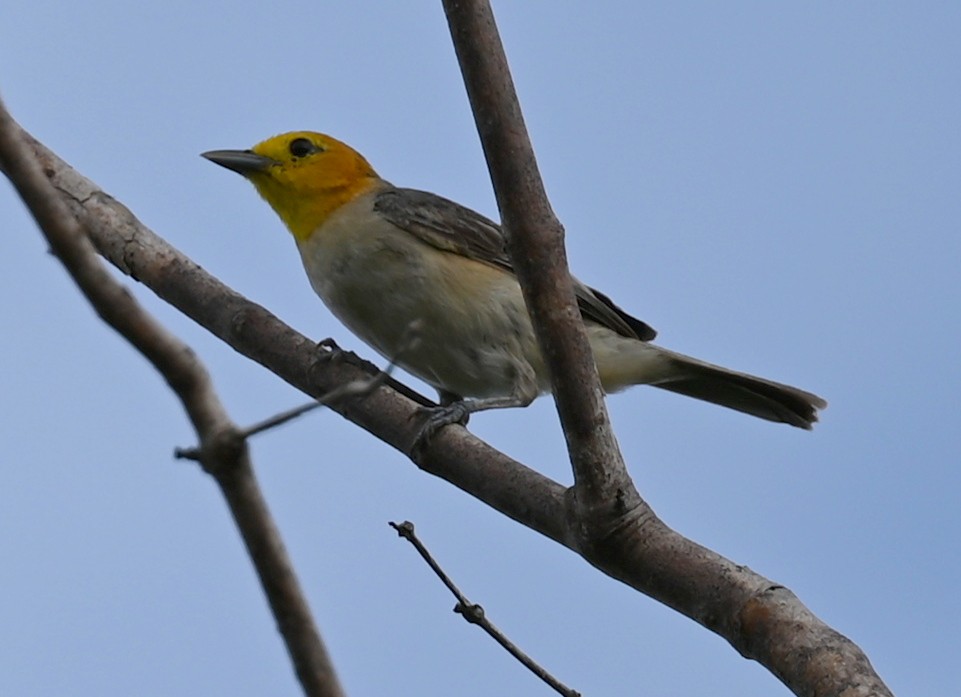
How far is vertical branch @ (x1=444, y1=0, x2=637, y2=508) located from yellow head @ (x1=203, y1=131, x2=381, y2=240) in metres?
3.89

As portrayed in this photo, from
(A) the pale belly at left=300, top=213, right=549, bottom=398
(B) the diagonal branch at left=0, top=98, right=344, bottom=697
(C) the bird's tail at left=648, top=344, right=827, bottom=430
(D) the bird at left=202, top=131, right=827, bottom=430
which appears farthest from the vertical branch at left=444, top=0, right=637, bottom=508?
(C) the bird's tail at left=648, top=344, right=827, bottom=430

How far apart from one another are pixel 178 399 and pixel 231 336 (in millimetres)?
3800

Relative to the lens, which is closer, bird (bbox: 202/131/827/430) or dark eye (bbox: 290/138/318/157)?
bird (bbox: 202/131/827/430)

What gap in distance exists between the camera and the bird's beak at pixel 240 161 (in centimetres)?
834

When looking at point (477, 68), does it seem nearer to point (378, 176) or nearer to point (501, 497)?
point (501, 497)

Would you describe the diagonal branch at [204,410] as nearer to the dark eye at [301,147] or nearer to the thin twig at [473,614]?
the thin twig at [473,614]

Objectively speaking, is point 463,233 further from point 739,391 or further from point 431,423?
point 431,423

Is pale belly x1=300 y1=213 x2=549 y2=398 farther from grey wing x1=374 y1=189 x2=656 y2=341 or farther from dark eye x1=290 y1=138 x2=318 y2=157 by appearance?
dark eye x1=290 y1=138 x2=318 y2=157

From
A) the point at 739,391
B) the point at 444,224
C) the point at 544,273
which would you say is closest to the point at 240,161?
the point at 444,224

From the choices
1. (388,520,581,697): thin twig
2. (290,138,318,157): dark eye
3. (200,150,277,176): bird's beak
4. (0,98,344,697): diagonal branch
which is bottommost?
(0,98,344,697): diagonal branch

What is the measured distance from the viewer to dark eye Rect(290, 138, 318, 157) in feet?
28.1

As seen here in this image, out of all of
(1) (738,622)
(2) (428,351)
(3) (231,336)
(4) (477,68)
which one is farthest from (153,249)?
(1) (738,622)

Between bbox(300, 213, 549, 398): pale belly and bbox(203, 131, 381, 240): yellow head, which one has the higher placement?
bbox(203, 131, 381, 240): yellow head

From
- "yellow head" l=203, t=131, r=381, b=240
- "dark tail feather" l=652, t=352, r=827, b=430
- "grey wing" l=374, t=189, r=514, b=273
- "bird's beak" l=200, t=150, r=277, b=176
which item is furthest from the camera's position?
"bird's beak" l=200, t=150, r=277, b=176
